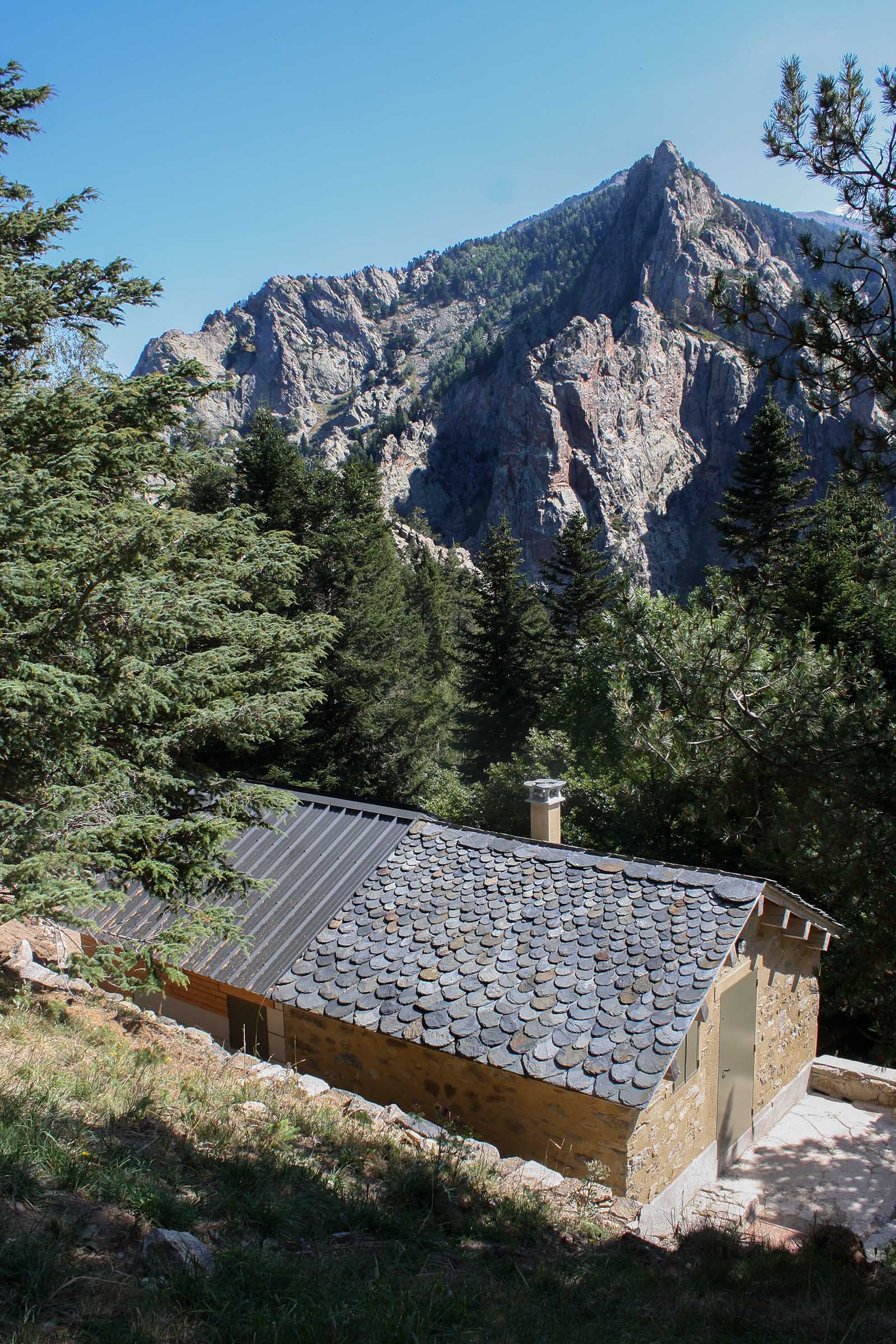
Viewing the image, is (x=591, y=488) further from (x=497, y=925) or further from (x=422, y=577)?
(x=497, y=925)

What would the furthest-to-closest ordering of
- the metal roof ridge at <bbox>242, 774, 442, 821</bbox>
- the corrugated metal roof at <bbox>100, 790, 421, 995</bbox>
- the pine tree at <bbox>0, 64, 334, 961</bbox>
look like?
the metal roof ridge at <bbox>242, 774, 442, 821</bbox> → the corrugated metal roof at <bbox>100, 790, 421, 995</bbox> → the pine tree at <bbox>0, 64, 334, 961</bbox>

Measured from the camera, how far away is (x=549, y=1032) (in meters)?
7.39

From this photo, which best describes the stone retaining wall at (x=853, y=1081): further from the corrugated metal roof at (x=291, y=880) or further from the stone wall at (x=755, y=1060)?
the corrugated metal roof at (x=291, y=880)

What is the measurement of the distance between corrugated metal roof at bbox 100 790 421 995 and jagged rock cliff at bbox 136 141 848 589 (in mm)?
49031

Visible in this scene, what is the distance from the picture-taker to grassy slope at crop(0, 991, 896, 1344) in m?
2.97

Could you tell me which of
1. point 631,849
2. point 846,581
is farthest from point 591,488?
point 631,849

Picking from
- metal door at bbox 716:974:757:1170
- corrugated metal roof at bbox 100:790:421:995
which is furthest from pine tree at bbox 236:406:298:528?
metal door at bbox 716:974:757:1170

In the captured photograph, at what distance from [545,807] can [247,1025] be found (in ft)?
15.6

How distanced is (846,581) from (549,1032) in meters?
14.3

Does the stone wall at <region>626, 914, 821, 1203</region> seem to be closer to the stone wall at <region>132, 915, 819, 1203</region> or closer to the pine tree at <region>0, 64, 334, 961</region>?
the stone wall at <region>132, 915, 819, 1203</region>

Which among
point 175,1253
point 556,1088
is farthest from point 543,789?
point 175,1253

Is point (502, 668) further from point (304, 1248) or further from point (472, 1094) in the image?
point (304, 1248)

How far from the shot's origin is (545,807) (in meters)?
11.5

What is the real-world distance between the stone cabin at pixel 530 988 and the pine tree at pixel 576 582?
68.1ft
